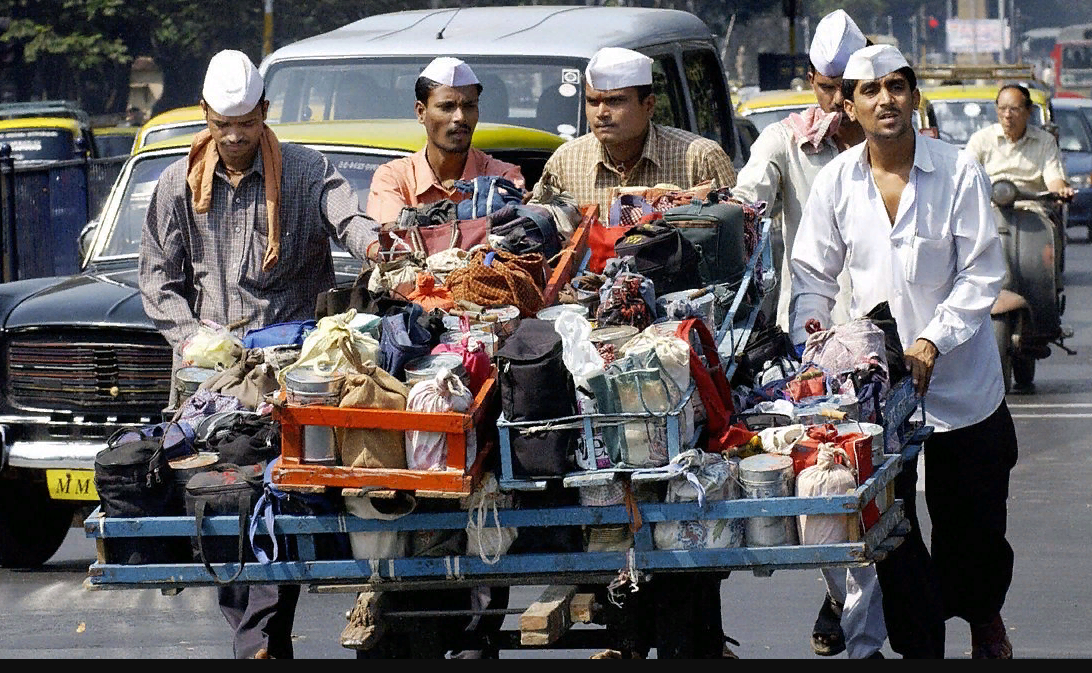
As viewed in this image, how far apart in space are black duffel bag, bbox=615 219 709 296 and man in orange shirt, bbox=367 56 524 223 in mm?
1145

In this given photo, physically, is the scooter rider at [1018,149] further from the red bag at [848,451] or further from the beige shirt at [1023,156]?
the red bag at [848,451]

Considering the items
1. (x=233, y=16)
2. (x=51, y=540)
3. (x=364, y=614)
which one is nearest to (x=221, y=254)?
(x=364, y=614)

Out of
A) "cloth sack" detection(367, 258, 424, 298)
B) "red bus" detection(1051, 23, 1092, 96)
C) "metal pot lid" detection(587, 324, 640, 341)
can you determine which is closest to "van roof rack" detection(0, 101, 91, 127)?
"cloth sack" detection(367, 258, 424, 298)

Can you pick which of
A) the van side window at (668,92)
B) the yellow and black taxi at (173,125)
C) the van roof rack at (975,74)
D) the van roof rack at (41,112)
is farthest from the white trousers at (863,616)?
the van roof rack at (41,112)

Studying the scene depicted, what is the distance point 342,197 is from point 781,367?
1.64 meters

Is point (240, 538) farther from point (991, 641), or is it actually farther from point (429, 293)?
point (991, 641)

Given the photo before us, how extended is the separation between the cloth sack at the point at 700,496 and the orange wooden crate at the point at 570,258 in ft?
3.05

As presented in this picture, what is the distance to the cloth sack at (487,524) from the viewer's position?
4527mm

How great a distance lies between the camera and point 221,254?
6246 millimetres

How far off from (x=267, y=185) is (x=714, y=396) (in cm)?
205

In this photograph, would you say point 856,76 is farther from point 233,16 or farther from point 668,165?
point 233,16

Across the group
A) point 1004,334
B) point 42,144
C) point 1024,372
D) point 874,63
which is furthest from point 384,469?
point 42,144

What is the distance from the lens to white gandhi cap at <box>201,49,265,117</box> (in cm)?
599

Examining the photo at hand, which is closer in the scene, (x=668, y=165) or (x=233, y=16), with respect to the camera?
(x=668, y=165)
